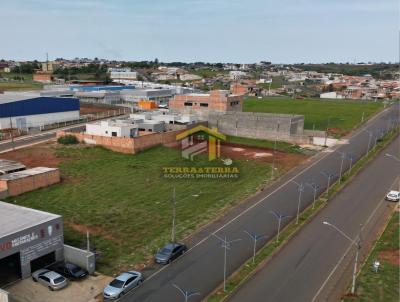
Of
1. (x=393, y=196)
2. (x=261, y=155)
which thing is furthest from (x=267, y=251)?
(x=261, y=155)

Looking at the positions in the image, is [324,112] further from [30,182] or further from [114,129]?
[30,182]

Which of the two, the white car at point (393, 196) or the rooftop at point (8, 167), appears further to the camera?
the rooftop at point (8, 167)

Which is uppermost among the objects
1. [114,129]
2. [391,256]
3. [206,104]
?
[206,104]

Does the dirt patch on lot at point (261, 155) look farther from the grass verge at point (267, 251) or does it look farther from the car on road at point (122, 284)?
the car on road at point (122, 284)

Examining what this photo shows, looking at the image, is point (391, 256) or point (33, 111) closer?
point (391, 256)

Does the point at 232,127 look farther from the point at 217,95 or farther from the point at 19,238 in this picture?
the point at 19,238
